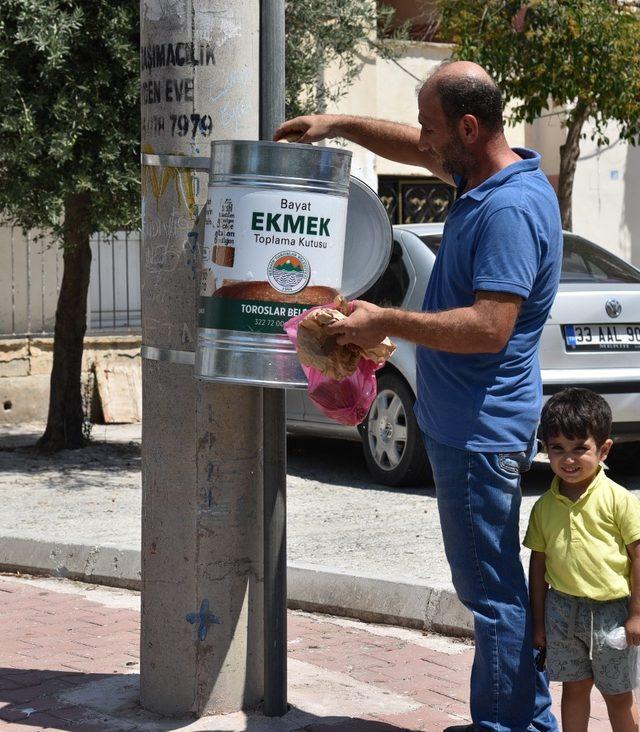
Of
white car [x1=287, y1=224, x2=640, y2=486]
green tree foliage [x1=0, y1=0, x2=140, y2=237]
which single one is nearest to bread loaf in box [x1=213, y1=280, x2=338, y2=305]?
white car [x1=287, y1=224, x2=640, y2=486]

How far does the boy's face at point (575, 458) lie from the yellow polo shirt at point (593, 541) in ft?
0.17

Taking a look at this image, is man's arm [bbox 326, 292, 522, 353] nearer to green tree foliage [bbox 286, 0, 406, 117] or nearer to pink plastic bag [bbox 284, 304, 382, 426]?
pink plastic bag [bbox 284, 304, 382, 426]

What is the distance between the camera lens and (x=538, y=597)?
142 inches

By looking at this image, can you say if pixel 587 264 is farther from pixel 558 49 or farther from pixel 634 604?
pixel 634 604

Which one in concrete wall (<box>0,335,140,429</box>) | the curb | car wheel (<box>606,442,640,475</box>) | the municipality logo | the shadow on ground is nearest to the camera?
the municipality logo

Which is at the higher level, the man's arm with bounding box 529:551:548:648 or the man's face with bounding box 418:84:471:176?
the man's face with bounding box 418:84:471:176

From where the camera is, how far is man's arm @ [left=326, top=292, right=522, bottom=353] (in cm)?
327

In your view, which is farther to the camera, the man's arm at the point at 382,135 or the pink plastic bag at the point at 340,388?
the man's arm at the point at 382,135

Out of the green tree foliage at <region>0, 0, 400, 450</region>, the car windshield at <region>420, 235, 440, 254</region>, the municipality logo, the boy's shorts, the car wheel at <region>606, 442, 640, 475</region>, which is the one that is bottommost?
the car wheel at <region>606, 442, 640, 475</region>

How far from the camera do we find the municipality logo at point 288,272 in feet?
11.8

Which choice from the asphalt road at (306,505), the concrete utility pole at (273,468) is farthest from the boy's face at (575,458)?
the asphalt road at (306,505)

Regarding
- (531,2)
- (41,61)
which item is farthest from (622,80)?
(41,61)

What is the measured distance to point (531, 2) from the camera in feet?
39.0

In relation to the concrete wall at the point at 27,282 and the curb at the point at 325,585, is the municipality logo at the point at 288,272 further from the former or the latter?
the concrete wall at the point at 27,282
